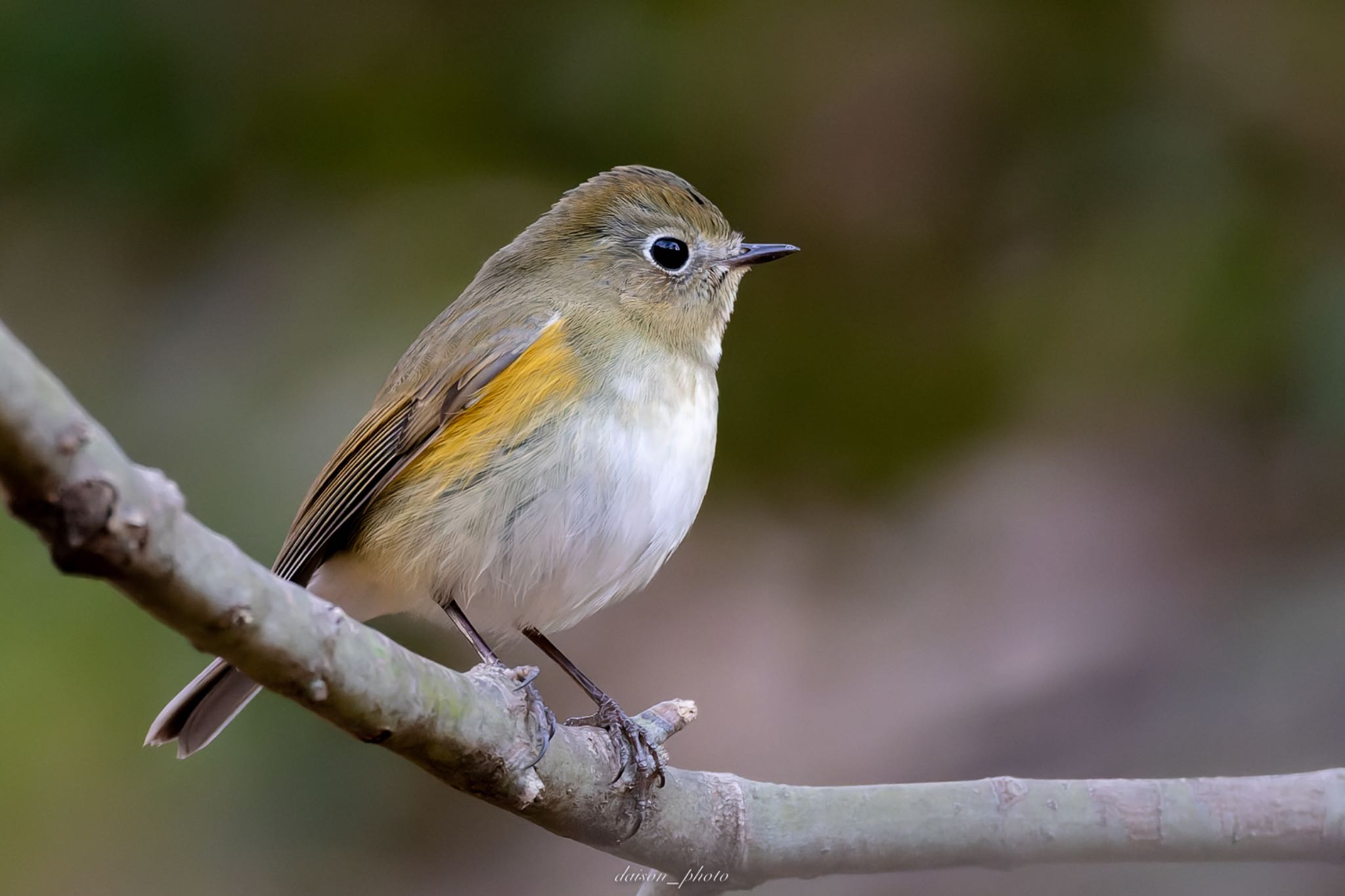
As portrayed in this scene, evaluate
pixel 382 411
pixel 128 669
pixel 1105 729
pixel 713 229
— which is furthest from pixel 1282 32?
pixel 128 669

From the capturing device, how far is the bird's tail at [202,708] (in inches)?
103

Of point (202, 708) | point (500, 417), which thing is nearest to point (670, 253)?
point (500, 417)

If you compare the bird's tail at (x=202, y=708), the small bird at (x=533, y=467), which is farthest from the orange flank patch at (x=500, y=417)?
the bird's tail at (x=202, y=708)

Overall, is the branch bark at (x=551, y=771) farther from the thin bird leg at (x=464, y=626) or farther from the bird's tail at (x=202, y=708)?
the bird's tail at (x=202, y=708)

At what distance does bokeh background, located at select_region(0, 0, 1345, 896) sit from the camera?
296cm

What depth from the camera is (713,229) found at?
328 centimetres

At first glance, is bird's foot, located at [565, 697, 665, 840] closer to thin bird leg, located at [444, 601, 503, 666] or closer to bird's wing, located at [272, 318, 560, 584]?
thin bird leg, located at [444, 601, 503, 666]

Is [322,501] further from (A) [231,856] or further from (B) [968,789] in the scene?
(B) [968,789]

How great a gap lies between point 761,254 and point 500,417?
2.87 ft

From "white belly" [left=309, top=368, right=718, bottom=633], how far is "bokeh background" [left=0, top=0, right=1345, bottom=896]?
53 centimetres

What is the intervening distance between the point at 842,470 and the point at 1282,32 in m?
1.54

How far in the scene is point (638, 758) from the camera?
225cm

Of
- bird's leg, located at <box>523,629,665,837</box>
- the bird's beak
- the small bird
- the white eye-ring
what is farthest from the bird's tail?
the bird's beak

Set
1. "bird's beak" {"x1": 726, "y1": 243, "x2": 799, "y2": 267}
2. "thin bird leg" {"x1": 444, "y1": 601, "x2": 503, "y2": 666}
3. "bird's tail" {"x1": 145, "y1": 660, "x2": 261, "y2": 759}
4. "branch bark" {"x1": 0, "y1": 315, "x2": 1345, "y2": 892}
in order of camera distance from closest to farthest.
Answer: "branch bark" {"x1": 0, "y1": 315, "x2": 1345, "y2": 892} → "bird's tail" {"x1": 145, "y1": 660, "x2": 261, "y2": 759} → "thin bird leg" {"x1": 444, "y1": 601, "x2": 503, "y2": 666} → "bird's beak" {"x1": 726, "y1": 243, "x2": 799, "y2": 267}
